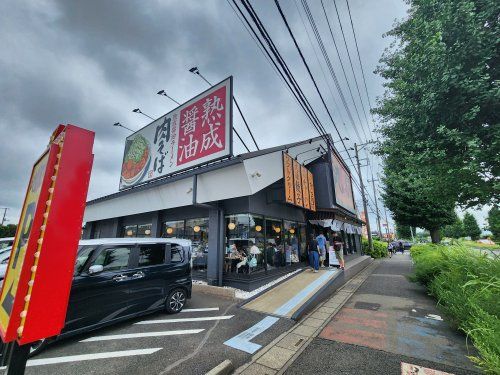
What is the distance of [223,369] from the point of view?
12.5 feet

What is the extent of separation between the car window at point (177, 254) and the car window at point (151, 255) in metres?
0.32

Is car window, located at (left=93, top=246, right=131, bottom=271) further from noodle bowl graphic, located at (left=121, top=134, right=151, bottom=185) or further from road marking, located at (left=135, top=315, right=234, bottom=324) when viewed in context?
noodle bowl graphic, located at (left=121, top=134, right=151, bottom=185)

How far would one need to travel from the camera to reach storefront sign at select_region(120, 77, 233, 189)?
31.7 feet

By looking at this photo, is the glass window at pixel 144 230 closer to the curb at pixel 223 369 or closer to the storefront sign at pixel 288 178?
the storefront sign at pixel 288 178

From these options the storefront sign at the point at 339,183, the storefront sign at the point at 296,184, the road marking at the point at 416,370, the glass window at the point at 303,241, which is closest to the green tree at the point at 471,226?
the storefront sign at the point at 339,183

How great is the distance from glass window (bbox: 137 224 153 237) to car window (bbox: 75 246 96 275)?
856 centimetres

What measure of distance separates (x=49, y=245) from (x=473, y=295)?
604 cm

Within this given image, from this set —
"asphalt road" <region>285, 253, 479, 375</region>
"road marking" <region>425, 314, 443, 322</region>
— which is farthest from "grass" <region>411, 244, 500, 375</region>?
"road marking" <region>425, 314, 443, 322</region>

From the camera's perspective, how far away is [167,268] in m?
6.62

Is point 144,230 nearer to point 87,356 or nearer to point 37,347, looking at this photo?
point 37,347

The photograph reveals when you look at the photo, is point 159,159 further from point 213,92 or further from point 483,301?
point 483,301

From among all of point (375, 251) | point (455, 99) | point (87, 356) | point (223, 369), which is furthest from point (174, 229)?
point (375, 251)

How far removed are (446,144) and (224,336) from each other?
883 centimetres

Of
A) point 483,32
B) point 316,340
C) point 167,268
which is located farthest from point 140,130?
point 483,32
